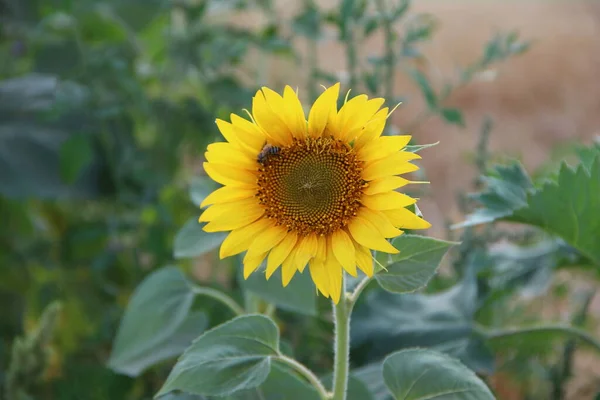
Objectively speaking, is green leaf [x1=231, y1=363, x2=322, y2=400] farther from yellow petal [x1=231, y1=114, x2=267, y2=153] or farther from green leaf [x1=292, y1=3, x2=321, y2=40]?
green leaf [x1=292, y1=3, x2=321, y2=40]

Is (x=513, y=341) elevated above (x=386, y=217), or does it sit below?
below

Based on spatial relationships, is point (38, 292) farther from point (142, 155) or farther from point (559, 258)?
point (559, 258)

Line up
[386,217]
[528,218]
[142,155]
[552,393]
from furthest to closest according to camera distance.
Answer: [142,155] < [552,393] < [528,218] < [386,217]

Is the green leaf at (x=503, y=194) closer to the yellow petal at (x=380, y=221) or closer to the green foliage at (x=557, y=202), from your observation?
the green foliage at (x=557, y=202)

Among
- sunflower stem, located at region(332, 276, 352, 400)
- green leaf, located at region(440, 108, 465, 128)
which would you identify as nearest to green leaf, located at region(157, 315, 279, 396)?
sunflower stem, located at region(332, 276, 352, 400)

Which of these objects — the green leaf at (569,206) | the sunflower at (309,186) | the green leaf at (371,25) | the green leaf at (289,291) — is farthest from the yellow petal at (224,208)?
the green leaf at (371,25)

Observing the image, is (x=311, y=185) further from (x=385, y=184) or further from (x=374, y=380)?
(x=374, y=380)

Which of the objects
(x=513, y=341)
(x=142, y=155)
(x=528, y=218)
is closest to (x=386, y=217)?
(x=528, y=218)

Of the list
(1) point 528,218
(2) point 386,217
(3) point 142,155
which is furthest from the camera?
(3) point 142,155
